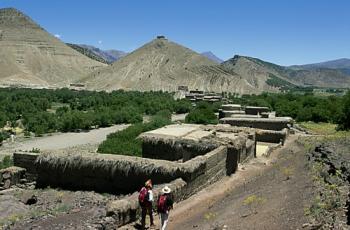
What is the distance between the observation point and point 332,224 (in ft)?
27.7

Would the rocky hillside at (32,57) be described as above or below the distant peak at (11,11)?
below

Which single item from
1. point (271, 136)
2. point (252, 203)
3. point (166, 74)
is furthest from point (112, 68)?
point (252, 203)

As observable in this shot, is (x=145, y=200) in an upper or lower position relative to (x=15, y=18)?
lower

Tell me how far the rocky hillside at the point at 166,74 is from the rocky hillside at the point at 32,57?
13.5 m

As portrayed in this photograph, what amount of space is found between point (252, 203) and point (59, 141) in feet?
124

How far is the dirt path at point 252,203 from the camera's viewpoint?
10.3m

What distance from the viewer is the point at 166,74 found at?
13288 centimetres

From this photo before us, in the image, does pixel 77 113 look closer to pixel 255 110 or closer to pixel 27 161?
pixel 255 110

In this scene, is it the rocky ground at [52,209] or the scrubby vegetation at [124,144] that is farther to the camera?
the scrubby vegetation at [124,144]

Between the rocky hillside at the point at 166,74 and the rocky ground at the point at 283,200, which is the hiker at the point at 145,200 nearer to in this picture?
the rocky ground at the point at 283,200

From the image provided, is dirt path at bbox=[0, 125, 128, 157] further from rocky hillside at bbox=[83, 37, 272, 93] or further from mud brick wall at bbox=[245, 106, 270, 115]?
rocky hillside at bbox=[83, 37, 272, 93]

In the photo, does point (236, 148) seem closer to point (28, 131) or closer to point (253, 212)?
point (253, 212)

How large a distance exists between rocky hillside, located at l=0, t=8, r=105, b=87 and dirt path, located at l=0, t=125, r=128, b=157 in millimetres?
81638

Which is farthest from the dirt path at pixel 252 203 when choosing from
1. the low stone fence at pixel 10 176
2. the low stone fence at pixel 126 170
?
the low stone fence at pixel 10 176
